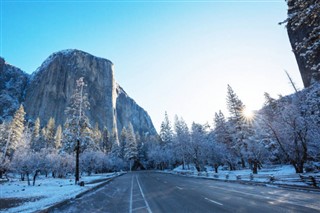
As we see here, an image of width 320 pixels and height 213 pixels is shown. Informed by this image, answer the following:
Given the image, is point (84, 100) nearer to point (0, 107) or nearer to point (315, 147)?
point (315, 147)

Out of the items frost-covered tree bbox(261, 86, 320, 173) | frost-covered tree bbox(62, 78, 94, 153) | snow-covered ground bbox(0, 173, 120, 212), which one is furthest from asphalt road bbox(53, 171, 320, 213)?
frost-covered tree bbox(62, 78, 94, 153)

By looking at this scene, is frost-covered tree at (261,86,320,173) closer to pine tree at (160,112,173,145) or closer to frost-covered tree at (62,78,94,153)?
frost-covered tree at (62,78,94,153)

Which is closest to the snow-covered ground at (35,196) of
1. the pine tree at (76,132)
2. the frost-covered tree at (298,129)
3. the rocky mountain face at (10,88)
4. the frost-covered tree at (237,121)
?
the pine tree at (76,132)

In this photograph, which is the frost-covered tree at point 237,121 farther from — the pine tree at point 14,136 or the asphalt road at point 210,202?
the pine tree at point 14,136

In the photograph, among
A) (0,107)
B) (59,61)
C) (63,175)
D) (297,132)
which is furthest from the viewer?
(59,61)

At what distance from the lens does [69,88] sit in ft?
456

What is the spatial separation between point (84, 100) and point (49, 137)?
5825 cm

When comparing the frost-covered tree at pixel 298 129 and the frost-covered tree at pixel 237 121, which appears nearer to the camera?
the frost-covered tree at pixel 298 129

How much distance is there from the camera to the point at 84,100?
32125mm

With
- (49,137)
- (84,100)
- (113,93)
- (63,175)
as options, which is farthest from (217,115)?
(113,93)

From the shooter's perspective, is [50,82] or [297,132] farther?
[50,82]

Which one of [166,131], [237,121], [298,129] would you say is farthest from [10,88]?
[298,129]

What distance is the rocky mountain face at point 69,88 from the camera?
132m

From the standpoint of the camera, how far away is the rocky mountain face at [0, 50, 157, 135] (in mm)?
131625
